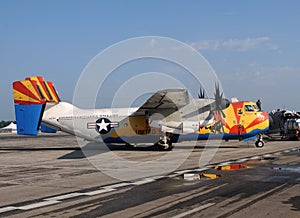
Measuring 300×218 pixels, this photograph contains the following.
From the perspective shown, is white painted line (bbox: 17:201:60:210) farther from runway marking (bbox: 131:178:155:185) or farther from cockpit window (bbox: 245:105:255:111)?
cockpit window (bbox: 245:105:255:111)

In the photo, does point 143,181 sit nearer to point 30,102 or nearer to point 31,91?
point 30,102

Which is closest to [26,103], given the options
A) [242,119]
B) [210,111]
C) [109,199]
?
[210,111]

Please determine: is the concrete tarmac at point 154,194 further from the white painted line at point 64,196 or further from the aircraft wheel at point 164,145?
the aircraft wheel at point 164,145

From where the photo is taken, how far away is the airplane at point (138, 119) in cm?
2612

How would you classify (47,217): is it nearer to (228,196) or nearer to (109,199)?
(109,199)

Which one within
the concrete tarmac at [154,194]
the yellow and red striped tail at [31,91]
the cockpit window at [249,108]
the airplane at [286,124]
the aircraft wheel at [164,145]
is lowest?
the concrete tarmac at [154,194]

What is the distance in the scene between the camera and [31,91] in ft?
90.3

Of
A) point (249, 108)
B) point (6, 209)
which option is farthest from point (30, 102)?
point (6, 209)

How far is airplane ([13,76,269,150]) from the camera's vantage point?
1029 inches

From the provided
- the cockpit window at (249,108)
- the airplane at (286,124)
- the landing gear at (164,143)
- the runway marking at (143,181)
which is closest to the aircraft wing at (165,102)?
the landing gear at (164,143)

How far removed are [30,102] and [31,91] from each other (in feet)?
2.64

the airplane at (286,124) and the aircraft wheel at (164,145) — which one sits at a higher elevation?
the airplane at (286,124)

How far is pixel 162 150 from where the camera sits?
27.0 meters

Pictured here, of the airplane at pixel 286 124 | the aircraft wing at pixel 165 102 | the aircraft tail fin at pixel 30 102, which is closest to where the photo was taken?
the aircraft wing at pixel 165 102
